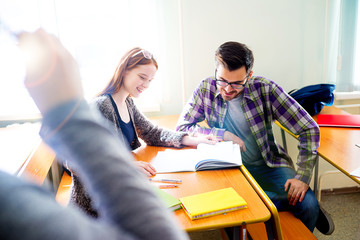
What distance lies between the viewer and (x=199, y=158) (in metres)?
1.40

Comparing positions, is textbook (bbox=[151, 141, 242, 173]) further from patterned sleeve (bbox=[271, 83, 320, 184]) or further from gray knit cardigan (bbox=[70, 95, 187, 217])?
patterned sleeve (bbox=[271, 83, 320, 184])

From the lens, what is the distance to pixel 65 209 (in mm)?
168

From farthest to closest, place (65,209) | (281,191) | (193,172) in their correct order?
(281,191) → (193,172) → (65,209)

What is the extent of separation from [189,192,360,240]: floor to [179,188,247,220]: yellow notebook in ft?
3.86

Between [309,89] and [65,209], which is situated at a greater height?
[65,209]

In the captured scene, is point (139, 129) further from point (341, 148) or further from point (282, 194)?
point (341, 148)

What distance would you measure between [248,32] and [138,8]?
34.9 inches

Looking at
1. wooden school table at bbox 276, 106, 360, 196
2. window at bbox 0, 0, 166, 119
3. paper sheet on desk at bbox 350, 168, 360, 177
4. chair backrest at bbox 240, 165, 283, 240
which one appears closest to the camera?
chair backrest at bbox 240, 165, 283, 240

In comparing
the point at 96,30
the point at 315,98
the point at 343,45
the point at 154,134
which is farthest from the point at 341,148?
the point at 96,30

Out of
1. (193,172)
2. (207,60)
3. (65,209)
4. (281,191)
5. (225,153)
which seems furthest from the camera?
(207,60)

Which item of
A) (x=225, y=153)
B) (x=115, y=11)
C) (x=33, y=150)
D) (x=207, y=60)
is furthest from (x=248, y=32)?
(x=33, y=150)

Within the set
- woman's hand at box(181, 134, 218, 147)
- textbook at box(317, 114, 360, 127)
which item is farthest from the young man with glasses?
textbook at box(317, 114, 360, 127)

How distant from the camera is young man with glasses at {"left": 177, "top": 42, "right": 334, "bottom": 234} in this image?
1518 mm

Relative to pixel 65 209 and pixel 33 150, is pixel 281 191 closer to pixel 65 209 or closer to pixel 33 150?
pixel 33 150
